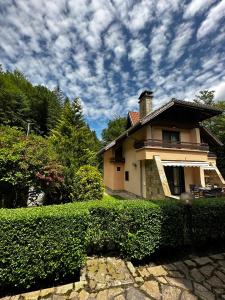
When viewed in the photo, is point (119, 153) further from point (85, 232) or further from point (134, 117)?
point (85, 232)

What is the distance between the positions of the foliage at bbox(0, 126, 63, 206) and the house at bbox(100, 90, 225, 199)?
867 centimetres

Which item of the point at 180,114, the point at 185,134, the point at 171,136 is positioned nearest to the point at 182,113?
the point at 180,114

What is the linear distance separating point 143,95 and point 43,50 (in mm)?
11552

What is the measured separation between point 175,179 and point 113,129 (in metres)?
28.7

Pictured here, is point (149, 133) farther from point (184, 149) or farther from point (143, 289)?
point (143, 289)

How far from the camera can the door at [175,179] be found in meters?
16.3

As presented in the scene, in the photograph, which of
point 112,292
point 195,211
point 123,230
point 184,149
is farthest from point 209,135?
point 112,292

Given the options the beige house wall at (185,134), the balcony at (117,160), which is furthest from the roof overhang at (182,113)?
the balcony at (117,160)

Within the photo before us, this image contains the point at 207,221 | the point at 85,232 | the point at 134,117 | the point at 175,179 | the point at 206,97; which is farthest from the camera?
the point at 206,97

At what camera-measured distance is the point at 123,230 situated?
192 inches

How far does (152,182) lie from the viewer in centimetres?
1391

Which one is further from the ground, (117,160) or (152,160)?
(117,160)

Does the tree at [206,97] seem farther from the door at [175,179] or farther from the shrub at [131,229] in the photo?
the shrub at [131,229]

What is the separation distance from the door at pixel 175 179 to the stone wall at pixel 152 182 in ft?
9.05
